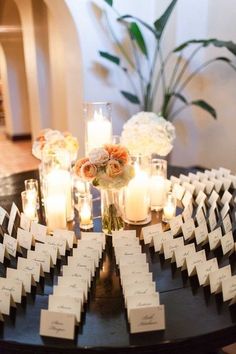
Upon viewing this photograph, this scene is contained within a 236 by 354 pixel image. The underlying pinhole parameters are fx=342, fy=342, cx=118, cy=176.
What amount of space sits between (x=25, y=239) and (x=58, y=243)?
125 mm

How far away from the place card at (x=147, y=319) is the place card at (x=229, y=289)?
20 cm

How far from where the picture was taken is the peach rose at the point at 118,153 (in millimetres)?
1162

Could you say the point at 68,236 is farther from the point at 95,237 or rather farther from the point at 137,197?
the point at 137,197

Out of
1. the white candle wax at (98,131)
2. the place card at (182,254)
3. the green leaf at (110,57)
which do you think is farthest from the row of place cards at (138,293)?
the green leaf at (110,57)

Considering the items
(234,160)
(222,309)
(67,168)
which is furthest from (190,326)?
(234,160)

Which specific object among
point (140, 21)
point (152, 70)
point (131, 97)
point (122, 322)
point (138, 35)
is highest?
point (140, 21)

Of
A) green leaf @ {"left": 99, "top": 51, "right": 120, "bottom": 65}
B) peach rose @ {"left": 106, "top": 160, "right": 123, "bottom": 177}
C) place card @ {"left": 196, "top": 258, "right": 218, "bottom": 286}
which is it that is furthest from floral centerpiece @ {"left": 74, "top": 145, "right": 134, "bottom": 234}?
green leaf @ {"left": 99, "top": 51, "right": 120, "bottom": 65}

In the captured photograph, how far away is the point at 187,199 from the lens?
1486mm

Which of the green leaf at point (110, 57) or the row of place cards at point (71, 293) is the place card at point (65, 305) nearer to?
the row of place cards at point (71, 293)

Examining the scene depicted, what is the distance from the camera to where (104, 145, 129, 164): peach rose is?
1162 mm

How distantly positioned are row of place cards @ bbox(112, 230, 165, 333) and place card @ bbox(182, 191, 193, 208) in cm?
44

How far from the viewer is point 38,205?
152 cm

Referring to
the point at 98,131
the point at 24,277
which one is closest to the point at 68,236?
the point at 24,277

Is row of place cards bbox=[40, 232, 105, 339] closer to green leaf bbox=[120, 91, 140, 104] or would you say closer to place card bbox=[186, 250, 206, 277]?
place card bbox=[186, 250, 206, 277]
